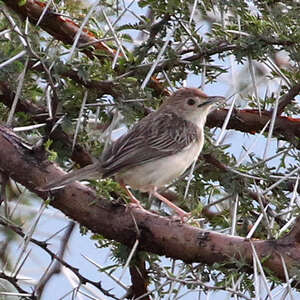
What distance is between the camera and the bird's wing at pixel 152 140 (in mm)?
5074

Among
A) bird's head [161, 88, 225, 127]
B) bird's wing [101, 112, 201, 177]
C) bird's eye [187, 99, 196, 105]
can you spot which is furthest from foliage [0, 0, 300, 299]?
bird's eye [187, 99, 196, 105]

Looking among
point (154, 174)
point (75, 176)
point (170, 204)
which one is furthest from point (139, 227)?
point (154, 174)

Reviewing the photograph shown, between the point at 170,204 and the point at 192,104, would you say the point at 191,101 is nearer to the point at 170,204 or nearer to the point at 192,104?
the point at 192,104

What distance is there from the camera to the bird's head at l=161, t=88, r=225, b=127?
553 cm

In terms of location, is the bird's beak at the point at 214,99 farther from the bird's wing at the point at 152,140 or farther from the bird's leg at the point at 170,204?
the bird's leg at the point at 170,204

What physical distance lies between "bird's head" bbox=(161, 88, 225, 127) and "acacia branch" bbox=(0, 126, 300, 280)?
1544 millimetres

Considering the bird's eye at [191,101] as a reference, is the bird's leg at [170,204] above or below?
below

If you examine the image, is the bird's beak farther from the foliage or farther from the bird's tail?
the bird's tail

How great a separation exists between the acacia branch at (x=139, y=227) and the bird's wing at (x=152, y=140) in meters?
0.89

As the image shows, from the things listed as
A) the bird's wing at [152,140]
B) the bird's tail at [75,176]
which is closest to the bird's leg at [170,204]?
the bird's wing at [152,140]

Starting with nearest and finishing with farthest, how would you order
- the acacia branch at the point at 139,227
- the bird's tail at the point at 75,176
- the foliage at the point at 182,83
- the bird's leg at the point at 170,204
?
1. the acacia branch at the point at 139,227
2. the bird's tail at the point at 75,176
3. the foliage at the point at 182,83
4. the bird's leg at the point at 170,204

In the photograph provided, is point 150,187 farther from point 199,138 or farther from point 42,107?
point 42,107

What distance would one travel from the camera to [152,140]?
552 cm

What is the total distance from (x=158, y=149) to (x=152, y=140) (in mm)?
91
